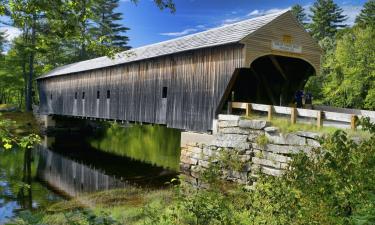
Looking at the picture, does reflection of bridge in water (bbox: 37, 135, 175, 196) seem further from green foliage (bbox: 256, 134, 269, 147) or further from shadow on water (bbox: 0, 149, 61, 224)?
green foliage (bbox: 256, 134, 269, 147)

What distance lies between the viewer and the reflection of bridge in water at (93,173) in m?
14.6

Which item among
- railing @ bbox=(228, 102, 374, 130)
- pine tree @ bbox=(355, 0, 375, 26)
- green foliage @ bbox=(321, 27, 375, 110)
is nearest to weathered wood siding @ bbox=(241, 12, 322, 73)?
railing @ bbox=(228, 102, 374, 130)

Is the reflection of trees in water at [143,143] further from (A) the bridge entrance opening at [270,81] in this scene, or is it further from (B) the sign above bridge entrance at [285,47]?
(B) the sign above bridge entrance at [285,47]

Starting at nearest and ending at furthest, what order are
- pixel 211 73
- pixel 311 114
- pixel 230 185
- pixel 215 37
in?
pixel 311 114, pixel 230 185, pixel 211 73, pixel 215 37

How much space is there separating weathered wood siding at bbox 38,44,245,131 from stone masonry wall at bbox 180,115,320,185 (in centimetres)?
151

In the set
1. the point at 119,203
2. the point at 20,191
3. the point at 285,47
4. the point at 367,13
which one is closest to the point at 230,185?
the point at 119,203

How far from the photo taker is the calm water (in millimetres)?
12891

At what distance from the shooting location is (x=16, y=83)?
37.2 meters

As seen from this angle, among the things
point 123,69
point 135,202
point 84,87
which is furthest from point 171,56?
point 84,87

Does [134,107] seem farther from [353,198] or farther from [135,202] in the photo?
[353,198]

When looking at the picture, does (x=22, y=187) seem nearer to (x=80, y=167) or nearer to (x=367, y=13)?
(x=80, y=167)

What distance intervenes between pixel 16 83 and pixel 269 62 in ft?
96.3

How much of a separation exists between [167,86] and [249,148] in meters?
6.50

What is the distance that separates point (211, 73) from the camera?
14336 mm
